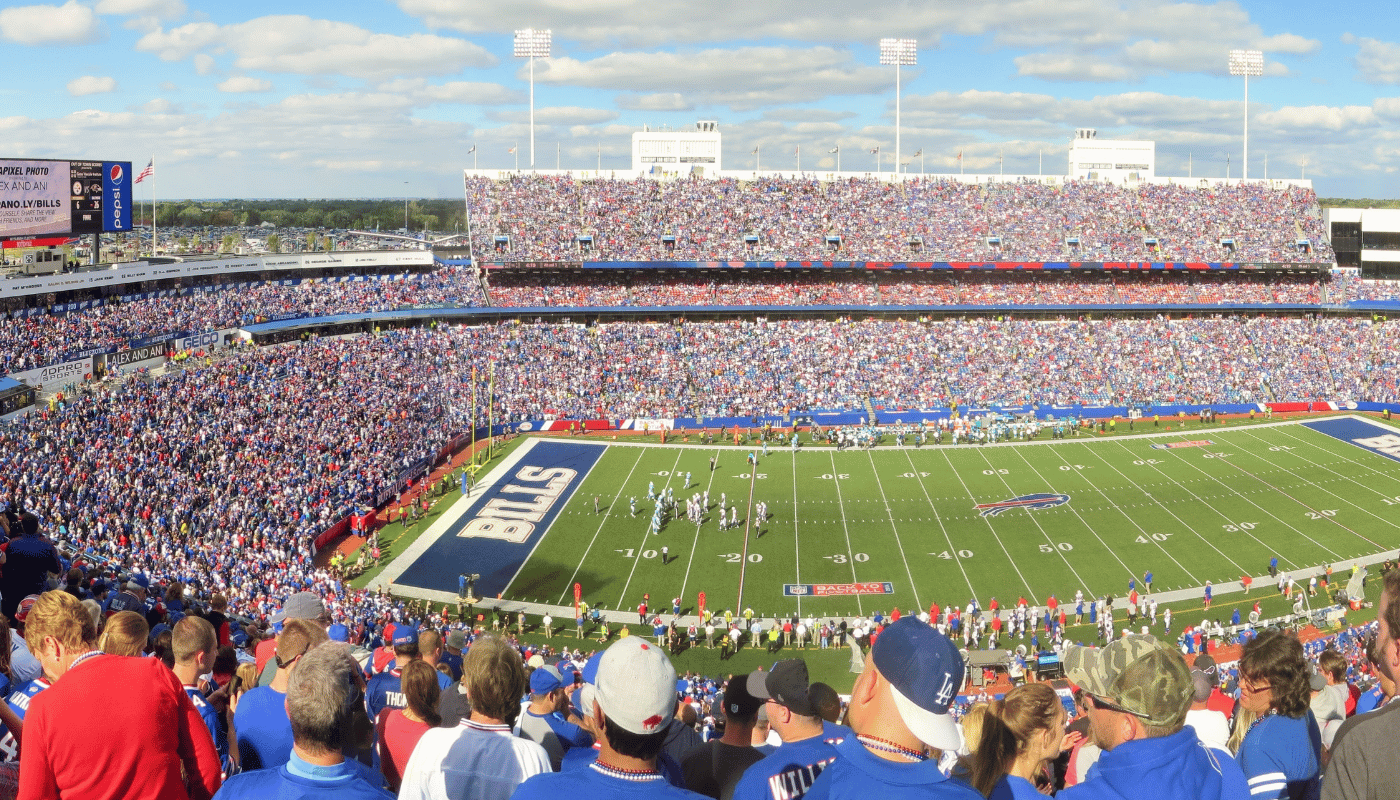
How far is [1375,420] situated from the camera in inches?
1868

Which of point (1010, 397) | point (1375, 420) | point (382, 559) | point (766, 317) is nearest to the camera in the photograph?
point (382, 559)

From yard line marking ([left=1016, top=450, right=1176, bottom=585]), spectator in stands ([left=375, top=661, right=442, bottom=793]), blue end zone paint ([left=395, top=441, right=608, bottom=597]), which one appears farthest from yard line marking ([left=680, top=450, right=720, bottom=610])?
spectator in stands ([left=375, top=661, right=442, bottom=793])

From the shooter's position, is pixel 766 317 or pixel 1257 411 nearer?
pixel 1257 411

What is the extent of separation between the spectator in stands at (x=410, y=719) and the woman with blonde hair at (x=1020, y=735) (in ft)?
9.46

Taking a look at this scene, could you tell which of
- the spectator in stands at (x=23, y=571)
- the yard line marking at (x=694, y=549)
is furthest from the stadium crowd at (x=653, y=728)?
the yard line marking at (x=694, y=549)

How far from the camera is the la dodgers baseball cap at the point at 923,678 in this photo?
3.11 m

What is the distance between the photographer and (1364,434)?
4494cm

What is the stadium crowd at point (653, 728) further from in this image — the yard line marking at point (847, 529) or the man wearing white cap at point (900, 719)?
the yard line marking at point (847, 529)

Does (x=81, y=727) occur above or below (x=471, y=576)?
above

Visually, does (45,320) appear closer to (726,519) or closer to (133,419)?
(133,419)

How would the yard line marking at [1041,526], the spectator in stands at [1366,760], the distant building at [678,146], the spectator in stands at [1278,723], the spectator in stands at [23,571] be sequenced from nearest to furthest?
the spectator in stands at [1366,760] → the spectator in stands at [1278,723] → the spectator in stands at [23,571] → the yard line marking at [1041,526] → the distant building at [678,146]

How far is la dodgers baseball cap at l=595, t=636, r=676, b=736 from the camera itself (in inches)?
132

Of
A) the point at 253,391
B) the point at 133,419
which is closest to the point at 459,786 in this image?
the point at 133,419

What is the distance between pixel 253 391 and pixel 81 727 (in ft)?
117
